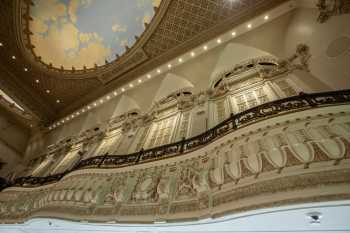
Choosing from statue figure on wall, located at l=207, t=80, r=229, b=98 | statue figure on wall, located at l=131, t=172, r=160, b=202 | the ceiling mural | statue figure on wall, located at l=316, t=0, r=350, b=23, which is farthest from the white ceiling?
the ceiling mural

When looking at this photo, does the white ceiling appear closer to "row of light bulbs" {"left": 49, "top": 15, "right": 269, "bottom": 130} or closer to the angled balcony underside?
the angled balcony underside

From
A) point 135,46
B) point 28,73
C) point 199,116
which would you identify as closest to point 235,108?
point 199,116

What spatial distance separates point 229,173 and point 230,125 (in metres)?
1.47

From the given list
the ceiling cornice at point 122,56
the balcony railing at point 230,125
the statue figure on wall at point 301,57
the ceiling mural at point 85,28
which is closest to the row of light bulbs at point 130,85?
the ceiling cornice at point 122,56

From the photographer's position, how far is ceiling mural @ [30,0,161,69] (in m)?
10.2

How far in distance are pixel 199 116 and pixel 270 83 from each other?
2507 mm

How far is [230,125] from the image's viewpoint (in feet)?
15.7

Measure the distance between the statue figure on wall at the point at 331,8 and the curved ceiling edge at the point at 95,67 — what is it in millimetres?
6098

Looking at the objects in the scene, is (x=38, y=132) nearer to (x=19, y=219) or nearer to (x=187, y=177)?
(x=19, y=219)

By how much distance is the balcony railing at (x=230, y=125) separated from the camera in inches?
155

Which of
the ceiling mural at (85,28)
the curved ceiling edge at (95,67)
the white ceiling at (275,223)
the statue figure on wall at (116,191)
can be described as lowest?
the white ceiling at (275,223)

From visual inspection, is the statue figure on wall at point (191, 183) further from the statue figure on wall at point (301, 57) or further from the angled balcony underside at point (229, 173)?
the statue figure on wall at point (301, 57)

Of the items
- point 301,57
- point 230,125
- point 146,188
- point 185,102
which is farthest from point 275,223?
point 301,57

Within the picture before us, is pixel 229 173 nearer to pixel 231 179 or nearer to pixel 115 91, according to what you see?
pixel 231 179
